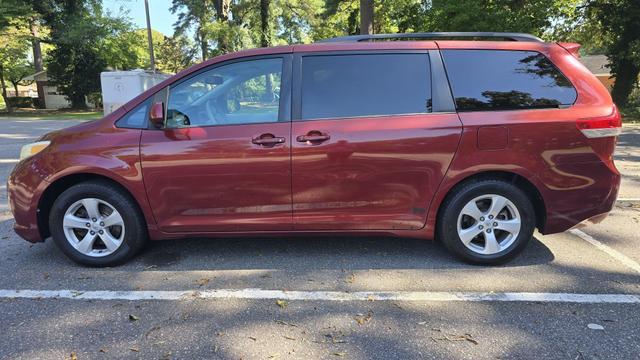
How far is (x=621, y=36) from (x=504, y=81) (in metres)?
23.9

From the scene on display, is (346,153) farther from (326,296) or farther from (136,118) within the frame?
(136,118)

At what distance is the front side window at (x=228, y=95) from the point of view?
3734 millimetres

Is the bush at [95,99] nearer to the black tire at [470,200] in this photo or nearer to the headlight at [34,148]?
the headlight at [34,148]

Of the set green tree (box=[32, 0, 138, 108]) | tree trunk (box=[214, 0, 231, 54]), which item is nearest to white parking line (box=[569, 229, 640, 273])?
tree trunk (box=[214, 0, 231, 54])

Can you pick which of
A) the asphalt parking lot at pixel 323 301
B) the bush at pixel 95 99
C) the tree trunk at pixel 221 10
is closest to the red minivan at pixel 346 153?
the asphalt parking lot at pixel 323 301

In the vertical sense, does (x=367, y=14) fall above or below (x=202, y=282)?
above

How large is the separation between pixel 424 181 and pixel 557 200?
1.09 m

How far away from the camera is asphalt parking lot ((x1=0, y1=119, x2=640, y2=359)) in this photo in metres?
2.74

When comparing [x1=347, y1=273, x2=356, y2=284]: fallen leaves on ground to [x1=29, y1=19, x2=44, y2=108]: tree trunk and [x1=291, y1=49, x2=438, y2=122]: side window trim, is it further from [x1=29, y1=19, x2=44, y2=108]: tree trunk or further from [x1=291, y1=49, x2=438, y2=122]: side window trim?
[x1=29, y1=19, x2=44, y2=108]: tree trunk

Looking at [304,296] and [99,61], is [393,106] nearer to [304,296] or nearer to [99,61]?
[304,296]

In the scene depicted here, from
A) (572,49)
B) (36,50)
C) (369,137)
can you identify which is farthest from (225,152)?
(36,50)

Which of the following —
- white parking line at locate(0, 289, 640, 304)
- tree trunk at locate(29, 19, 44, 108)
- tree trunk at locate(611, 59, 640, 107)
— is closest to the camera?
white parking line at locate(0, 289, 640, 304)

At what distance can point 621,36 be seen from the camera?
22.7 meters

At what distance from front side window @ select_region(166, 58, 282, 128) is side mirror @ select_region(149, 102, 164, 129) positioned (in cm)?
6
